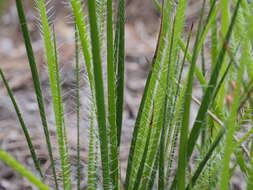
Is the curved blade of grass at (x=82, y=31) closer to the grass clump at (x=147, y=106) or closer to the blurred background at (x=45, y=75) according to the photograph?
the grass clump at (x=147, y=106)

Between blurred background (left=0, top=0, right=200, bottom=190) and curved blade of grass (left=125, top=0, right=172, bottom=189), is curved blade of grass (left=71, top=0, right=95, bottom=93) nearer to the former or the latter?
curved blade of grass (left=125, top=0, right=172, bottom=189)

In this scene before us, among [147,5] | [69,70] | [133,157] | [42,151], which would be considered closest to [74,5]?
[133,157]

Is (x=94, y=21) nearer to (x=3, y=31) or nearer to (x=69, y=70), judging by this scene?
(x=69, y=70)

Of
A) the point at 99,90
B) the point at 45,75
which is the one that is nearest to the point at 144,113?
the point at 99,90

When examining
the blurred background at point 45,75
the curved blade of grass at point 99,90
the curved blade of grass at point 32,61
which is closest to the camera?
the curved blade of grass at point 99,90

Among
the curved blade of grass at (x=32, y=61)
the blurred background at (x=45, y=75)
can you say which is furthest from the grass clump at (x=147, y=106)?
the blurred background at (x=45, y=75)
